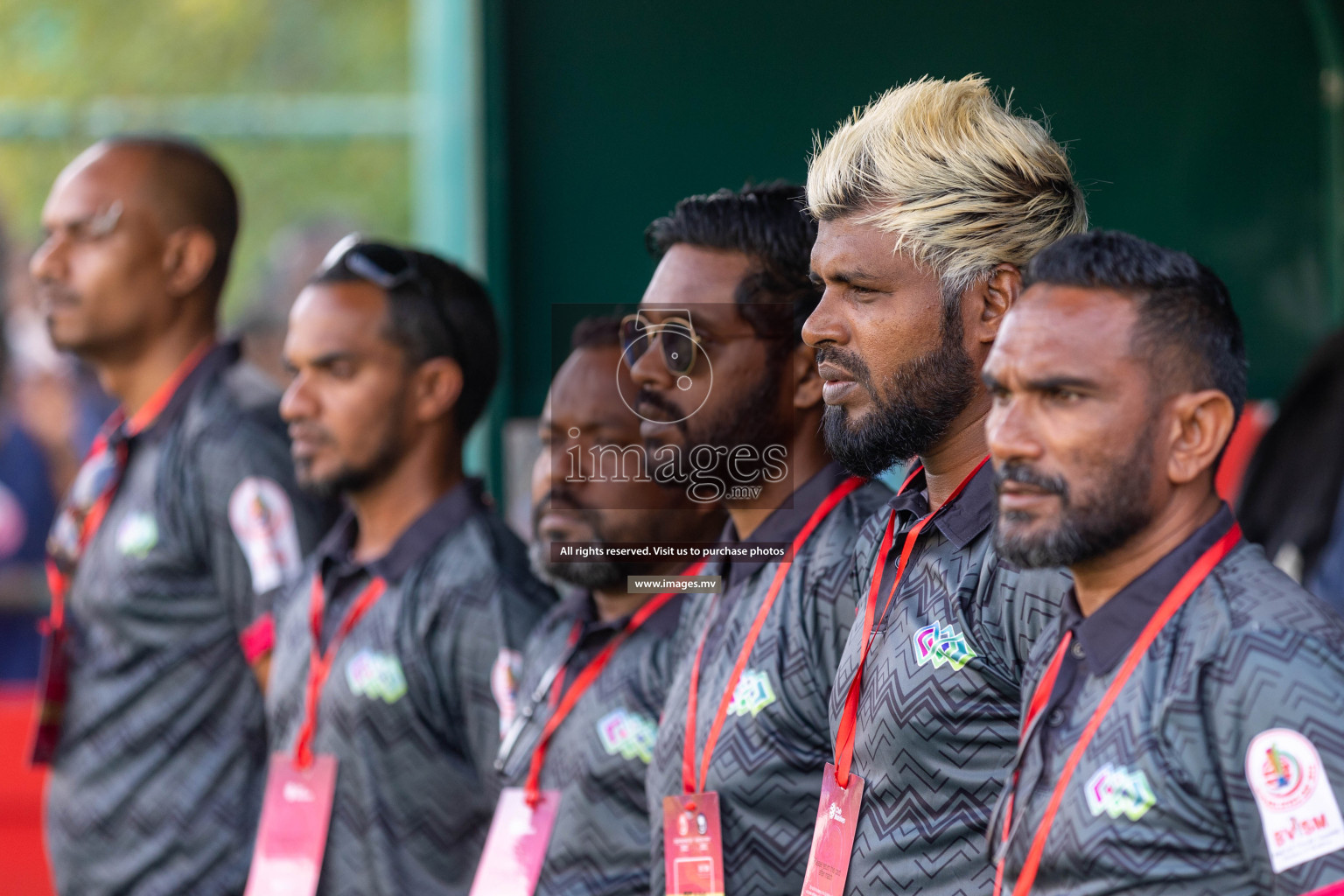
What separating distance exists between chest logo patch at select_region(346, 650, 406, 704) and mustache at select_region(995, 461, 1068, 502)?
1.53 m

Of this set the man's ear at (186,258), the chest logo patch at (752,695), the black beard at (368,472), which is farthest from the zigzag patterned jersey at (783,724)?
the man's ear at (186,258)

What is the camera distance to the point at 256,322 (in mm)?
6371

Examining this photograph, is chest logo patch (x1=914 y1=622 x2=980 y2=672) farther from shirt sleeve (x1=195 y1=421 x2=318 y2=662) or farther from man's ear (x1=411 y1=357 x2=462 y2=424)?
shirt sleeve (x1=195 y1=421 x2=318 y2=662)

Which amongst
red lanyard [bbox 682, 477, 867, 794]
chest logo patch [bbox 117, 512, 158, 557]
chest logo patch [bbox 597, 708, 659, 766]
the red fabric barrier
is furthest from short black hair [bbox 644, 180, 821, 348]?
the red fabric barrier

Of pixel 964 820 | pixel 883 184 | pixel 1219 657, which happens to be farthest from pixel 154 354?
pixel 1219 657

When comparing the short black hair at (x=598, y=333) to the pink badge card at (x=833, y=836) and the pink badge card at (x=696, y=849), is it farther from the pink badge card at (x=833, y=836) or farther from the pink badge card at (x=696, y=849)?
the pink badge card at (x=833, y=836)

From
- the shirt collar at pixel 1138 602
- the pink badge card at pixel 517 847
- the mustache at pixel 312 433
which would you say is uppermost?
the shirt collar at pixel 1138 602

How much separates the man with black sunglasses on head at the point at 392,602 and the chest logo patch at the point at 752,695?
2.56ft

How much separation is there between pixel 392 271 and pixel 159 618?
897 millimetres

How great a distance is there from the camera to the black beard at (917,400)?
6.34 feet

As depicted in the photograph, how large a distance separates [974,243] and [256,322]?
4.91m

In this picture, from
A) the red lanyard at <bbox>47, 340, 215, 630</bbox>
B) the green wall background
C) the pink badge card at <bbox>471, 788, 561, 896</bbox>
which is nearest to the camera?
the pink badge card at <bbox>471, 788, 561, 896</bbox>

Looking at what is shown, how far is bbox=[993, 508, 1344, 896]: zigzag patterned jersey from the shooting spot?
4.62 feet

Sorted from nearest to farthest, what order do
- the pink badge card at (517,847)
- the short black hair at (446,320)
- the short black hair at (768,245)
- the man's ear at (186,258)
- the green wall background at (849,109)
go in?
the short black hair at (768,245)
the pink badge card at (517,847)
the short black hair at (446,320)
the man's ear at (186,258)
the green wall background at (849,109)
